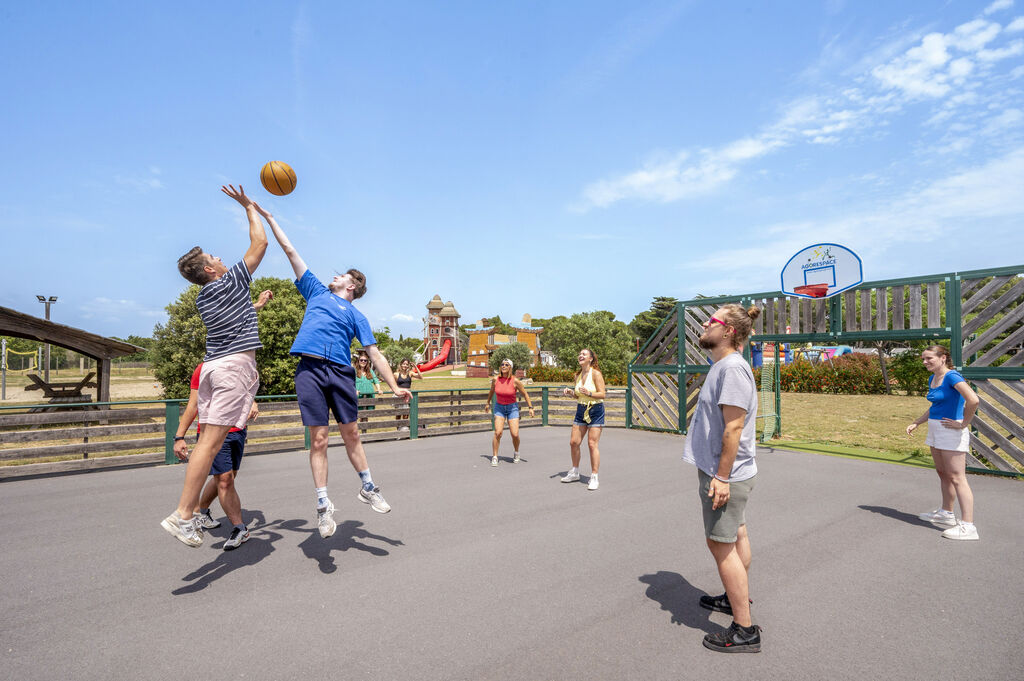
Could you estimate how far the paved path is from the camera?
9.78 ft

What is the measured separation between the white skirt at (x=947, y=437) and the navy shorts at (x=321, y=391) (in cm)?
572

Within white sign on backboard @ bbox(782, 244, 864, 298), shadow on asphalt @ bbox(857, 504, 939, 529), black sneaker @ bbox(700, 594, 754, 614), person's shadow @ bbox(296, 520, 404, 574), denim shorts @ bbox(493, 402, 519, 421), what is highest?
white sign on backboard @ bbox(782, 244, 864, 298)

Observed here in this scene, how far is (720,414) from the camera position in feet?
10.1

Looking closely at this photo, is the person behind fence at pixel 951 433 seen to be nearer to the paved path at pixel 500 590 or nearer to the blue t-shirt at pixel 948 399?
the blue t-shirt at pixel 948 399

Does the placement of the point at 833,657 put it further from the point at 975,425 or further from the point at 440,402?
the point at 440,402

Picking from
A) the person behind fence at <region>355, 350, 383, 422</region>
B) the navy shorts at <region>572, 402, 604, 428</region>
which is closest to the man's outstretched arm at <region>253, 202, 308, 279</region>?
the navy shorts at <region>572, 402, 604, 428</region>

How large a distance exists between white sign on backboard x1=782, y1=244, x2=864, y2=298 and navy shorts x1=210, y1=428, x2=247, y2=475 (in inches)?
441

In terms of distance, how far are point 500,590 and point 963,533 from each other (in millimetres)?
4791

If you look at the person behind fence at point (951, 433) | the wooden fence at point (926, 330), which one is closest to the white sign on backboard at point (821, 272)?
the wooden fence at point (926, 330)

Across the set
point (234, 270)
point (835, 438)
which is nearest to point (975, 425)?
point (835, 438)

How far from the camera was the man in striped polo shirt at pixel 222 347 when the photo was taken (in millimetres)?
3633

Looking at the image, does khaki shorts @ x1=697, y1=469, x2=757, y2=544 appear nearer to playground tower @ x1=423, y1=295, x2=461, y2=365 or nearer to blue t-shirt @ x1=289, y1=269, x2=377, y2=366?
blue t-shirt @ x1=289, y1=269, x2=377, y2=366

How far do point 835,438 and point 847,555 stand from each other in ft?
32.9

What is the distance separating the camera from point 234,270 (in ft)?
13.1
